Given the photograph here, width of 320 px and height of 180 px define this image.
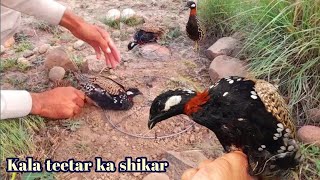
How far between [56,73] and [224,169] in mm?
1520

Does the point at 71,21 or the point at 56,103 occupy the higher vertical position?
the point at 71,21

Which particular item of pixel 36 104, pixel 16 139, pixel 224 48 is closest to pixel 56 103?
pixel 36 104

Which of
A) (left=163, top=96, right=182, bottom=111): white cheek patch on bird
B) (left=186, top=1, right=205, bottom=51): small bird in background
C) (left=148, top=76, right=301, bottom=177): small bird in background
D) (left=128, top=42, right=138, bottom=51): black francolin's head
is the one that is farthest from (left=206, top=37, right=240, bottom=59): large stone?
(left=163, top=96, right=182, bottom=111): white cheek patch on bird

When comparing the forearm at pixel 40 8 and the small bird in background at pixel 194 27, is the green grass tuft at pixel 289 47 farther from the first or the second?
the forearm at pixel 40 8

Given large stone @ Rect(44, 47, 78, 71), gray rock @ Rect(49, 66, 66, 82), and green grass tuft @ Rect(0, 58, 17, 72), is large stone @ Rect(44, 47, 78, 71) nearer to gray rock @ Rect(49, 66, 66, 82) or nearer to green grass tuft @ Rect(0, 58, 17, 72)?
gray rock @ Rect(49, 66, 66, 82)

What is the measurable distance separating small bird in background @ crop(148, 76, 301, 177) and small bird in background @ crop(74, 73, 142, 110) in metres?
0.70

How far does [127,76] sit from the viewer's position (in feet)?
10.3

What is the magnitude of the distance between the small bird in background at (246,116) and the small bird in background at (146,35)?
1.46 m

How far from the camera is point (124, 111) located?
283cm

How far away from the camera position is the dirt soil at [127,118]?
2527 millimetres

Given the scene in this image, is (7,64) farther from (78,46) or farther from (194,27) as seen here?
(194,27)

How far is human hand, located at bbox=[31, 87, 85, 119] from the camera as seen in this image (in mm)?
2428

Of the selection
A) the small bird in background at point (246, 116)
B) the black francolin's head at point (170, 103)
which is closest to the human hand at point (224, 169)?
the small bird in background at point (246, 116)

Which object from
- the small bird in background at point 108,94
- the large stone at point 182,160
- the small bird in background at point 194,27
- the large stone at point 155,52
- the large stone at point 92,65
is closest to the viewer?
the large stone at point 182,160
